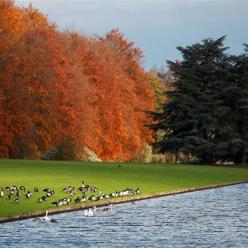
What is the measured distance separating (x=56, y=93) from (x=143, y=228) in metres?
52.2

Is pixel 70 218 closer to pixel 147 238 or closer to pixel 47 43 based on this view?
pixel 147 238

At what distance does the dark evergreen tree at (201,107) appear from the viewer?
270ft

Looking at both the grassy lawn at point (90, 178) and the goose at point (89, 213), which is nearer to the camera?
the goose at point (89, 213)

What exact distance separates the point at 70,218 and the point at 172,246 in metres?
7.66

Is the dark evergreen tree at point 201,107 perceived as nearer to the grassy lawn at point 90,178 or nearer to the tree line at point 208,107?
the tree line at point 208,107

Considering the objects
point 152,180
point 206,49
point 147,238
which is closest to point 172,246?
point 147,238

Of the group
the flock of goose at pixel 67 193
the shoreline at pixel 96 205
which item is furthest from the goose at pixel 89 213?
the flock of goose at pixel 67 193

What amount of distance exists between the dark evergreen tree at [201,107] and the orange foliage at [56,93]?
26.8 feet

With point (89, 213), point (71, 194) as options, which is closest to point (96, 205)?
point (71, 194)

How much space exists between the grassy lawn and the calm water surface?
3166 mm

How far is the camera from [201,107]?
83562 mm

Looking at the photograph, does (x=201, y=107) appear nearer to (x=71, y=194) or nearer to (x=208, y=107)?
(x=208, y=107)

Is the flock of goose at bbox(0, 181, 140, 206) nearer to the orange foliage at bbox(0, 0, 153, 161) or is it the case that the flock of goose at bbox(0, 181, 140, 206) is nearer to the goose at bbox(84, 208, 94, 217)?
the goose at bbox(84, 208, 94, 217)

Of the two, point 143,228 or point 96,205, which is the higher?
point 96,205
